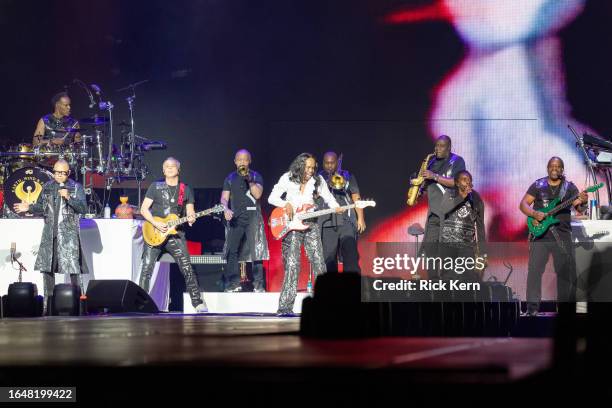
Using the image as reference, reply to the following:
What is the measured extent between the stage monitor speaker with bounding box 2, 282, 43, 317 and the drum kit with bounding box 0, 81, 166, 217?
2.50 metres

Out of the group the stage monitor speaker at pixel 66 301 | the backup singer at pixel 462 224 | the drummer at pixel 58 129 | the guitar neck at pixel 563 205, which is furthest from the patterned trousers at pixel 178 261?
the guitar neck at pixel 563 205

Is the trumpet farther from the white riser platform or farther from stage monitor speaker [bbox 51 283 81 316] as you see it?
stage monitor speaker [bbox 51 283 81 316]

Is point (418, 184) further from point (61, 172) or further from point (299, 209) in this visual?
point (61, 172)

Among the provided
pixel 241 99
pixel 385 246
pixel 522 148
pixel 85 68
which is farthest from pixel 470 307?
pixel 85 68

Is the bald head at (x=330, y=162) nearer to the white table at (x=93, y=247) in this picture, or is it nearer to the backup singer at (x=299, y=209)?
the backup singer at (x=299, y=209)

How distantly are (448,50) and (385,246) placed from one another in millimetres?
4589

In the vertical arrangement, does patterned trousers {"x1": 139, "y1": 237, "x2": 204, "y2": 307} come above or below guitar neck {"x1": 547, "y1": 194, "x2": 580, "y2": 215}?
below

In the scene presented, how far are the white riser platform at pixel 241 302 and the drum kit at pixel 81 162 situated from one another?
207 centimetres

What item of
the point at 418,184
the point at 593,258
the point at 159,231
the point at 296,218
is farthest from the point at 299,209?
the point at 593,258

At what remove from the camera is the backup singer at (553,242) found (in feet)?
32.7

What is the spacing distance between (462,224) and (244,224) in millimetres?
3223

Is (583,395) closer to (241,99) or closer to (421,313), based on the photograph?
(421,313)

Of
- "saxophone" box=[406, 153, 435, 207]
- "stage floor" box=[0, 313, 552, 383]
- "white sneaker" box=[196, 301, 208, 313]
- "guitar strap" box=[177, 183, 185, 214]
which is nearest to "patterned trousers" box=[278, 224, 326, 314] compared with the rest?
Result: "white sneaker" box=[196, 301, 208, 313]

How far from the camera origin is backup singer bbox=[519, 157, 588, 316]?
9.98m
